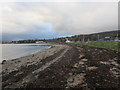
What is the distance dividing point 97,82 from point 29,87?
4325mm

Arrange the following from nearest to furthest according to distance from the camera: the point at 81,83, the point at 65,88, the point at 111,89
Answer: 1. the point at 111,89
2. the point at 65,88
3. the point at 81,83

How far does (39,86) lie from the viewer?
6391 mm

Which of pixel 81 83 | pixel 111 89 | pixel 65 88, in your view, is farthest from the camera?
pixel 81 83

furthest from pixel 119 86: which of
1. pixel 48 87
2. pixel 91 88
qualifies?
pixel 48 87

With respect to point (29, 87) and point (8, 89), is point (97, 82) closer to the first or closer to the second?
point (29, 87)

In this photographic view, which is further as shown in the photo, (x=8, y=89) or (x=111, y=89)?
(x=8, y=89)

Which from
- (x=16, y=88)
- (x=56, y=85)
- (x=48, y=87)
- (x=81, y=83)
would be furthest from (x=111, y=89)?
(x=16, y=88)

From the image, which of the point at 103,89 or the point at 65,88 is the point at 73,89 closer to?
the point at 65,88

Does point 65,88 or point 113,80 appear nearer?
point 65,88

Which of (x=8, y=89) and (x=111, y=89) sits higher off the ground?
(x=111, y=89)

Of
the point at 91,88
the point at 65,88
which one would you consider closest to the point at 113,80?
the point at 91,88

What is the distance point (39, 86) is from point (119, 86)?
4.74 meters

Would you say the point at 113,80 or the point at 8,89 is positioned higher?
the point at 113,80

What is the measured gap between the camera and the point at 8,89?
255 inches
